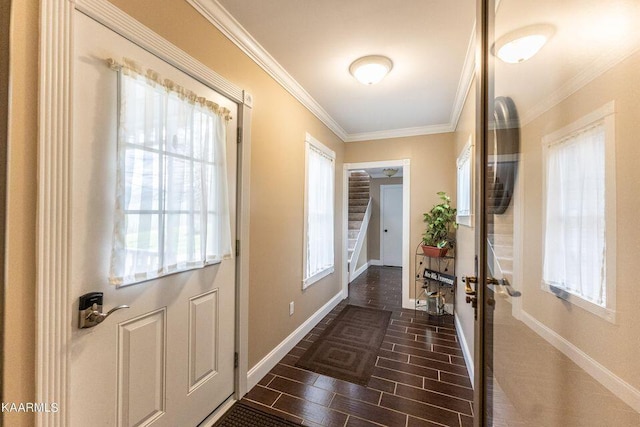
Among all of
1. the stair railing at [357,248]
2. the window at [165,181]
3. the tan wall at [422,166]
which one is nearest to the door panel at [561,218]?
the window at [165,181]

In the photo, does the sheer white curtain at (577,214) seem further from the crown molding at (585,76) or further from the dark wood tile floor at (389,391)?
the dark wood tile floor at (389,391)

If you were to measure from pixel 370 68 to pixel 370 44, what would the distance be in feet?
0.71

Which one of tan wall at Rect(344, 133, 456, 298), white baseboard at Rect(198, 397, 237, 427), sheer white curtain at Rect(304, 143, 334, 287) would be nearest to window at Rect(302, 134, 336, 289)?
sheer white curtain at Rect(304, 143, 334, 287)

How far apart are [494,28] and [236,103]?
1.53m

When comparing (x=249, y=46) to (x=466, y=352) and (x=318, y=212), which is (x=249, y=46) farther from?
(x=466, y=352)

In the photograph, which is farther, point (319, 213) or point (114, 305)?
point (319, 213)

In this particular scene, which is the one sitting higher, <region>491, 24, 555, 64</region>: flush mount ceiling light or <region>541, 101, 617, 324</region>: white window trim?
<region>491, 24, 555, 64</region>: flush mount ceiling light

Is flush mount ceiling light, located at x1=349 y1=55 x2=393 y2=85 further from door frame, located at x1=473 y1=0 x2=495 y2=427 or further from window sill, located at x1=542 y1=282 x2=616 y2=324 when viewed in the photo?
window sill, located at x1=542 y1=282 x2=616 y2=324

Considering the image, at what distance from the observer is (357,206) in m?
6.30

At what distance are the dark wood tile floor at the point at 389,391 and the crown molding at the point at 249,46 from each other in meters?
2.56

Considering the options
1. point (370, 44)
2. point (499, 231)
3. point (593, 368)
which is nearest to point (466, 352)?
point (499, 231)

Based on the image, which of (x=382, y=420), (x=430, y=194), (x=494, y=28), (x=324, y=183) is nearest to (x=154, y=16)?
(x=494, y=28)

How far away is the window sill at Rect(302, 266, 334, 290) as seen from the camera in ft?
8.96

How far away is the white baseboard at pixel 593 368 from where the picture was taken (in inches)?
18.1
